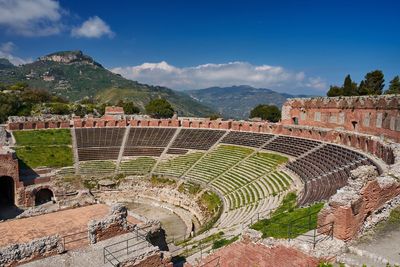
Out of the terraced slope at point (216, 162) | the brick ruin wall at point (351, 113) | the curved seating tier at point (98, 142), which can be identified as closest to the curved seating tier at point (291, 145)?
the terraced slope at point (216, 162)

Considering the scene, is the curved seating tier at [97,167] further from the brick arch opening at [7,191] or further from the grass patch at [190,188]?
the grass patch at [190,188]

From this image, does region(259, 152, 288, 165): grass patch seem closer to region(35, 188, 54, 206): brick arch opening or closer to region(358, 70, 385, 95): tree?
region(35, 188, 54, 206): brick arch opening

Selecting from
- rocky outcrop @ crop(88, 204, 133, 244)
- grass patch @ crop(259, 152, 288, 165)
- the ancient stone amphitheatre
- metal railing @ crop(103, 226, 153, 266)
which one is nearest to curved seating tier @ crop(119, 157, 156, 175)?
the ancient stone amphitheatre

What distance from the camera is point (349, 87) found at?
56625 mm

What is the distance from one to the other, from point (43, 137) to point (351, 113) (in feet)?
127


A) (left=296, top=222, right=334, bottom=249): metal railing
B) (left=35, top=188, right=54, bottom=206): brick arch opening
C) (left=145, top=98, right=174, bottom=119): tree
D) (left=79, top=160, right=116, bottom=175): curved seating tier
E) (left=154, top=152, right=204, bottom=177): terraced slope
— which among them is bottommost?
(left=35, top=188, right=54, bottom=206): brick arch opening

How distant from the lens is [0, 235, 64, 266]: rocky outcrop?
1030 cm

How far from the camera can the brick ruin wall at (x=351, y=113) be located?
29.4 meters

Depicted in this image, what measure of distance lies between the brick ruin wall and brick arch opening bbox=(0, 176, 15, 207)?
34737mm

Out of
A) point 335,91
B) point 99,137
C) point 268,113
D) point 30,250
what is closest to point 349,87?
point 335,91

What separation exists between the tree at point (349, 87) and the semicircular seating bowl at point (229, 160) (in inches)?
929

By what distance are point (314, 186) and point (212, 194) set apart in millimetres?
10129

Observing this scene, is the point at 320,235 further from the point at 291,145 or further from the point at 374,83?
the point at 374,83

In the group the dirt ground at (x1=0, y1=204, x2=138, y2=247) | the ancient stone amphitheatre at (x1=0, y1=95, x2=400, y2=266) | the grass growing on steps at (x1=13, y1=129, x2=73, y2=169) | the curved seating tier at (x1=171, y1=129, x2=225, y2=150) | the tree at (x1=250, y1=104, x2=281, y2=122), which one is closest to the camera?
the ancient stone amphitheatre at (x1=0, y1=95, x2=400, y2=266)
